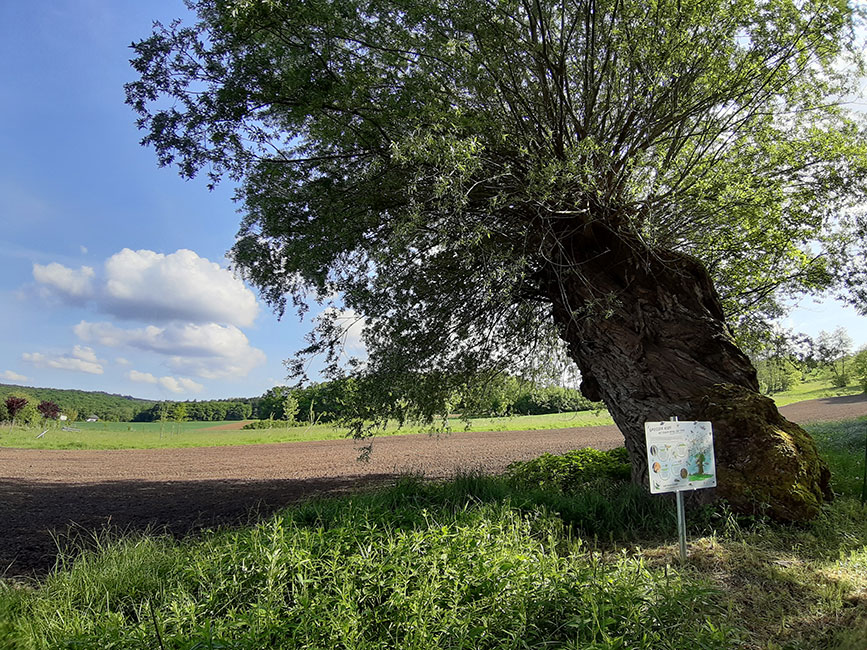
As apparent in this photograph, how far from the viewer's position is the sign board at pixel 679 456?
15.0ft

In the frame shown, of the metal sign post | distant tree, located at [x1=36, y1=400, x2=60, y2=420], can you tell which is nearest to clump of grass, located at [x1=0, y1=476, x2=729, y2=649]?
the metal sign post

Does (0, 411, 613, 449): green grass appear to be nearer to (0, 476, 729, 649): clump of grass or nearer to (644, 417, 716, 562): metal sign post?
(644, 417, 716, 562): metal sign post

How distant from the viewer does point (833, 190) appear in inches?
350

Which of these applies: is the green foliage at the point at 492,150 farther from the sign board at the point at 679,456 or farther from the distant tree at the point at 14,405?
the distant tree at the point at 14,405

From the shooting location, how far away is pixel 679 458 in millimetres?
4711

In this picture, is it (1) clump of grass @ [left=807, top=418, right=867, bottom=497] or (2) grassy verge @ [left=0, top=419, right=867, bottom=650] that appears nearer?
(2) grassy verge @ [left=0, top=419, right=867, bottom=650]

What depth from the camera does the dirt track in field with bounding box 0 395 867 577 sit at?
22.7ft

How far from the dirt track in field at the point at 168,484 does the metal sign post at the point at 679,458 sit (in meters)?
5.05

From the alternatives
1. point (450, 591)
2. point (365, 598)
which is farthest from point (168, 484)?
point (450, 591)

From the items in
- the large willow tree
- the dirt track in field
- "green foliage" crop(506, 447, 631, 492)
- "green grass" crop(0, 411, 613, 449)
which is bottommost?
"green grass" crop(0, 411, 613, 449)

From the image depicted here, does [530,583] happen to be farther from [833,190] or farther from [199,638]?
[833,190]

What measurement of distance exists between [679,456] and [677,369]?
8.53 feet

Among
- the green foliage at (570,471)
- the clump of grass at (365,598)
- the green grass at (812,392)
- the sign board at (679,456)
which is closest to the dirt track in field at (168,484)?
the green foliage at (570,471)

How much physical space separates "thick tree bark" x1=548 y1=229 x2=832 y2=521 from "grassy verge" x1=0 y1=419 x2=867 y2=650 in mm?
754
